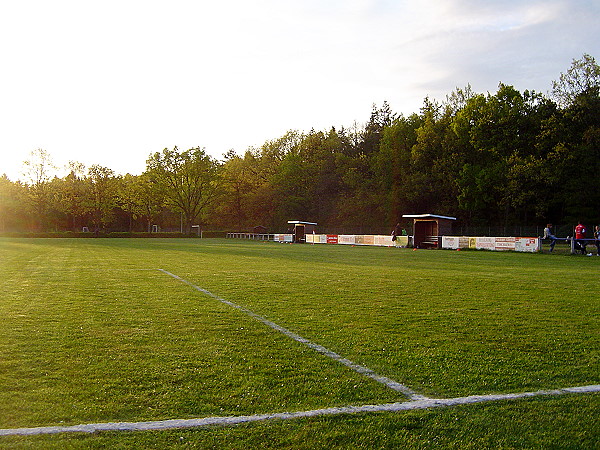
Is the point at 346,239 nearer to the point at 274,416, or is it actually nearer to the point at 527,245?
the point at 527,245

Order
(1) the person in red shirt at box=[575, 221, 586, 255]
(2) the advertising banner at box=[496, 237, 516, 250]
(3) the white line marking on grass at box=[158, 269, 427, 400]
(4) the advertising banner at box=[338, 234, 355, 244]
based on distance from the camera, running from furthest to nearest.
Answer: (4) the advertising banner at box=[338, 234, 355, 244] < (2) the advertising banner at box=[496, 237, 516, 250] < (1) the person in red shirt at box=[575, 221, 586, 255] < (3) the white line marking on grass at box=[158, 269, 427, 400]

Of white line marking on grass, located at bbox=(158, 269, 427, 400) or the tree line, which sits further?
the tree line

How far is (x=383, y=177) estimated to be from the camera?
236 ft

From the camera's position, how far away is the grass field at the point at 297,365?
3428mm

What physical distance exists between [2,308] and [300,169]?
76.1 metres

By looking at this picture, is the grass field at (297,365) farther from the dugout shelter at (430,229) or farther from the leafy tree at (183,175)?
the leafy tree at (183,175)

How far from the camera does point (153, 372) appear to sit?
4.75 meters

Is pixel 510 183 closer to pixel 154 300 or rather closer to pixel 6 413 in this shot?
pixel 154 300

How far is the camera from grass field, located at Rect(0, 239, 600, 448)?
3.43 m

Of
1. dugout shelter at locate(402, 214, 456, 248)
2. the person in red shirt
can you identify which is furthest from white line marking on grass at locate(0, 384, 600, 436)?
dugout shelter at locate(402, 214, 456, 248)

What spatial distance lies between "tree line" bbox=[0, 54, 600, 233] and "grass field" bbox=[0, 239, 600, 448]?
1760 inches

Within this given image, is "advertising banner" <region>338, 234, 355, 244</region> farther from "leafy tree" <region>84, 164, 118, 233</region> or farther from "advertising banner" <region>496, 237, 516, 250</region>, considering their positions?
"leafy tree" <region>84, 164, 118, 233</region>

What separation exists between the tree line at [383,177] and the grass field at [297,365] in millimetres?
44705

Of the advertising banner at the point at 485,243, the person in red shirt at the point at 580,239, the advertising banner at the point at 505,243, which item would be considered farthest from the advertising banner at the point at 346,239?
the person in red shirt at the point at 580,239
